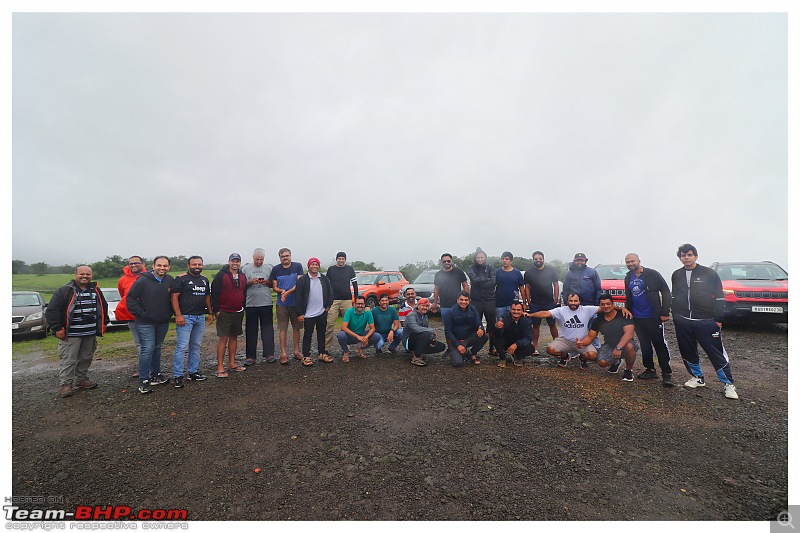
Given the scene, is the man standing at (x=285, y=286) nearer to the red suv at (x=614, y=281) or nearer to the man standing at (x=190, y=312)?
the man standing at (x=190, y=312)

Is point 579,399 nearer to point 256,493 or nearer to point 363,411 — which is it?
point 363,411

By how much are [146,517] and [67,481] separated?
98 centimetres

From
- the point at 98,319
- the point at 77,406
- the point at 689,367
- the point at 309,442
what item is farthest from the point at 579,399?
the point at 98,319

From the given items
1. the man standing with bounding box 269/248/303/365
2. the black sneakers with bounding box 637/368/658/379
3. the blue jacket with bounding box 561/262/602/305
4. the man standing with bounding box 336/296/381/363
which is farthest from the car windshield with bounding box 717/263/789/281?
the man standing with bounding box 269/248/303/365

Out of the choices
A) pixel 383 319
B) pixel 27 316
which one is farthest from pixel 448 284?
pixel 27 316

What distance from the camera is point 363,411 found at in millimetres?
3857

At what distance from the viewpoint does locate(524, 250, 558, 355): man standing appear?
6.06 m

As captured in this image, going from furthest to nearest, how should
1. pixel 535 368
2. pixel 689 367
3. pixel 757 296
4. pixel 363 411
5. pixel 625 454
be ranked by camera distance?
pixel 757 296
pixel 535 368
pixel 689 367
pixel 363 411
pixel 625 454

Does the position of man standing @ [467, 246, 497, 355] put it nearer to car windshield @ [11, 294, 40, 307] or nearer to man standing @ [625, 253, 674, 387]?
man standing @ [625, 253, 674, 387]

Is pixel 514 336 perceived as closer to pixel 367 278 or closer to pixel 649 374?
pixel 649 374

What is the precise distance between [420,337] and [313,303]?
202cm

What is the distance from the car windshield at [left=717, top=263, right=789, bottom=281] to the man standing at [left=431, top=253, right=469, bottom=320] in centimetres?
746

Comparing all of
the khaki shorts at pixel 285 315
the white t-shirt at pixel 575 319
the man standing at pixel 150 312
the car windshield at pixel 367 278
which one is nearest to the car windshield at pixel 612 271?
the white t-shirt at pixel 575 319

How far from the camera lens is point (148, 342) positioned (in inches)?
181
